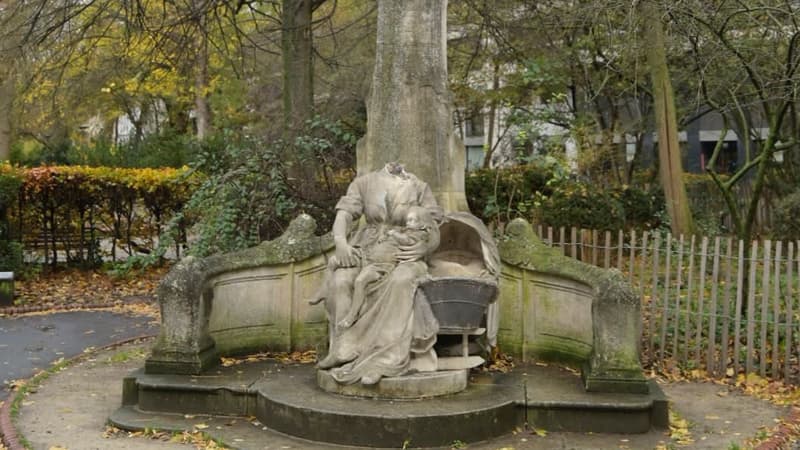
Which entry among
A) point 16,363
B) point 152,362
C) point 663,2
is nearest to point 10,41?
point 16,363

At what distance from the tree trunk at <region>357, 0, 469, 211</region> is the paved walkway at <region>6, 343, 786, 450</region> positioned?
2.54 meters

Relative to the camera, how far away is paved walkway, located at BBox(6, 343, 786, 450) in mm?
6734

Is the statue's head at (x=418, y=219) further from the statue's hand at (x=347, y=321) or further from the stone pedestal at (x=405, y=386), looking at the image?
the stone pedestal at (x=405, y=386)

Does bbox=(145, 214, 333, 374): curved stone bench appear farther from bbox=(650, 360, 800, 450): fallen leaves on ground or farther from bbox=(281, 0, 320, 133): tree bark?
bbox=(281, 0, 320, 133): tree bark

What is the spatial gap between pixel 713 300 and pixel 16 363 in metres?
7.37

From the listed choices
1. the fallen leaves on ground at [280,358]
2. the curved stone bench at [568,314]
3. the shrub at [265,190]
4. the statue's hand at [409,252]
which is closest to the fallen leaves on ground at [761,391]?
the curved stone bench at [568,314]

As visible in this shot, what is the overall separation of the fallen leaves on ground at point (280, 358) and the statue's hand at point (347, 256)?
1.41m

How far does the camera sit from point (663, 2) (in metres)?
11.1

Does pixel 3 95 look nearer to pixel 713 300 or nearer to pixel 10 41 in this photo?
pixel 10 41

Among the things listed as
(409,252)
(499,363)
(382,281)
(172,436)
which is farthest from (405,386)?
(172,436)

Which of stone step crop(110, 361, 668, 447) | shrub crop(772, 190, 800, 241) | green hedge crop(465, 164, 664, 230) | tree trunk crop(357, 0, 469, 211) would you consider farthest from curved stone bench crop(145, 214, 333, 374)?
shrub crop(772, 190, 800, 241)

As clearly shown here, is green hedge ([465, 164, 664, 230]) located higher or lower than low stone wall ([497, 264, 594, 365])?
higher

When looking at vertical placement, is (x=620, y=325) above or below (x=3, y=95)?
below

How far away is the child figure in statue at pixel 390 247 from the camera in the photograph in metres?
7.35
